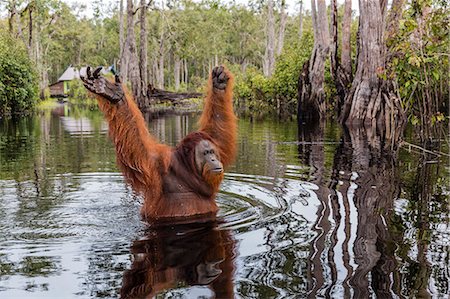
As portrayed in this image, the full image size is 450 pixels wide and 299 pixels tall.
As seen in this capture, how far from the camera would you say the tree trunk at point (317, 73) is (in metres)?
19.8

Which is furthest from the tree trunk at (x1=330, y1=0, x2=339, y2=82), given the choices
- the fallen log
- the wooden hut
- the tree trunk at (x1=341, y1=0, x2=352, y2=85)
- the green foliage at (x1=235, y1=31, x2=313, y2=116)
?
the wooden hut

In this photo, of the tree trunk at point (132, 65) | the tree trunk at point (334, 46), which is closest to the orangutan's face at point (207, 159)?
the tree trunk at point (334, 46)

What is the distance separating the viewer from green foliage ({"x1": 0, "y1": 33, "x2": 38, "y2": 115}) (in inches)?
936

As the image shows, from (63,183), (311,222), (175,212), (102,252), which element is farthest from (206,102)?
(63,183)

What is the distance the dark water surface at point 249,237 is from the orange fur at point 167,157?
1.01 ft

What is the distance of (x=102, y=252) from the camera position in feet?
13.7

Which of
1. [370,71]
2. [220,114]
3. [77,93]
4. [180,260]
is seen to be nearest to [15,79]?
[370,71]

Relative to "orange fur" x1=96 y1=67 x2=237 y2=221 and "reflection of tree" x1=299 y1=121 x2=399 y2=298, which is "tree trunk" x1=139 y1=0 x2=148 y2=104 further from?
"orange fur" x1=96 y1=67 x2=237 y2=221

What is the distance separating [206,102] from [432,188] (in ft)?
8.85

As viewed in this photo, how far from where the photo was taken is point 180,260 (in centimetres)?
395

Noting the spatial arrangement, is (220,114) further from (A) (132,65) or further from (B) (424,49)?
(A) (132,65)

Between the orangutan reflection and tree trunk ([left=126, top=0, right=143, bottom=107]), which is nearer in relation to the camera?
the orangutan reflection

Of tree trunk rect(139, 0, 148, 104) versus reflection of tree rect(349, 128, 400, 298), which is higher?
tree trunk rect(139, 0, 148, 104)

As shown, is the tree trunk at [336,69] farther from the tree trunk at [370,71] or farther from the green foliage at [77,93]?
the green foliage at [77,93]
